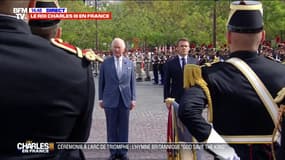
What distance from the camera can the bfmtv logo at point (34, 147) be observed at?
6.88 feet

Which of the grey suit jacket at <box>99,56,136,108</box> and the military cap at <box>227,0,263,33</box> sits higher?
the military cap at <box>227,0,263,33</box>

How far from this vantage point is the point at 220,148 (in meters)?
3.12

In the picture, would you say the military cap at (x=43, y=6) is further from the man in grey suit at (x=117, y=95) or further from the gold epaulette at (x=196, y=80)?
the man in grey suit at (x=117, y=95)

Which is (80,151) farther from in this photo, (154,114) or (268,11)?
(268,11)

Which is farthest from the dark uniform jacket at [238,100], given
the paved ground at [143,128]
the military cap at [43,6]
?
the paved ground at [143,128]

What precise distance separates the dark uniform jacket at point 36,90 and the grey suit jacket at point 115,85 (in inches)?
231

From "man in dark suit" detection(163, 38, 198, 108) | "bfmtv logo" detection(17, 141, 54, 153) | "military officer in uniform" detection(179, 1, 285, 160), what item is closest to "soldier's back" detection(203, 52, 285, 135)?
"military officer in uniform" detection(179, 1, 285, 160)

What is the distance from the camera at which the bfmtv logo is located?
210cm

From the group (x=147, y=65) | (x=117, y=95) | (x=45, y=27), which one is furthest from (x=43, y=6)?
(x=147, y=65)

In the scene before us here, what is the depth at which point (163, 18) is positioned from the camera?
45344mm

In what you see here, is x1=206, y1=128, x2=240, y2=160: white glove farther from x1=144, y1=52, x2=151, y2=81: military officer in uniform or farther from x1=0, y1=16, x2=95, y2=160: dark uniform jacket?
x1=144, y1=52, x2=151, y2=81: military officer in uniform

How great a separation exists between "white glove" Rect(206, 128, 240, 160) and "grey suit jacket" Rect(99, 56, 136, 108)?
498 cm

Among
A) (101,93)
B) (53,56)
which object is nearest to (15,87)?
(53,56)

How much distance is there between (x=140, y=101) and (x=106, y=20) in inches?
1072
